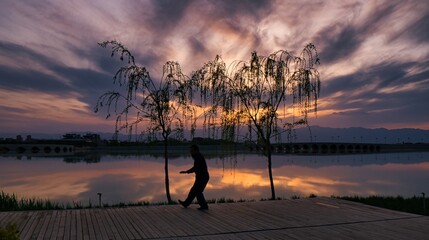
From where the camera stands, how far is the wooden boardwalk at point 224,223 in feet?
25.4

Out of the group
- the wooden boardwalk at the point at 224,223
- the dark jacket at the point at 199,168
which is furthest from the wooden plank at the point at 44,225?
the dark jacket at the point at 199,168

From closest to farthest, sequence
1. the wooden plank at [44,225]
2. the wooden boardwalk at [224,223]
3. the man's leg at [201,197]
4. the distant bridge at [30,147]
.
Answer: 1. the wooden plank at [44,225]
2. the wooden boardwalk at [224,223]
3. the man's leg at [201,197]
4. the distant bridge at [30,147]

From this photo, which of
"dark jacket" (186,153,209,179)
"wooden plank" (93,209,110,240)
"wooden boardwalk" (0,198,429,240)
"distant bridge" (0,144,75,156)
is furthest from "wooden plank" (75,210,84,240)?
Answer: "distant bridge" (0,144,75,156)

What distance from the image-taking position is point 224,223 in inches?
348

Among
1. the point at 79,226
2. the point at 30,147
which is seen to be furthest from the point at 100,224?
the point at 30,147

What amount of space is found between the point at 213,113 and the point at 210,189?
9422 millimetres

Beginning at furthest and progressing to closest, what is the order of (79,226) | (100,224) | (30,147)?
1. (30,147)
2. (100,224)
3. (79,226)

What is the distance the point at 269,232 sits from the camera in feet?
26.4

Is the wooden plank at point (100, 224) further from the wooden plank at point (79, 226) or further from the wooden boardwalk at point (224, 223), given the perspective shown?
the wooden plank at point (79, 226)

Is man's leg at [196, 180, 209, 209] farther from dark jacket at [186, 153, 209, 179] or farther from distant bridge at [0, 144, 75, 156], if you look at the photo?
distant bridge at [0, 144, 75, 156]

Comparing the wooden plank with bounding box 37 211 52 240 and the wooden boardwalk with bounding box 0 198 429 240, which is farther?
the wooden boardwalk with bounding box 0 198 429 240

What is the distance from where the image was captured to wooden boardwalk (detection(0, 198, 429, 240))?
7.75 meters

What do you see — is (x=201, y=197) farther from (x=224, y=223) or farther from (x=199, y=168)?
(x=224, y=223)

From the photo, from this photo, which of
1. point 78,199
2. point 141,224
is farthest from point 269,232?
point 78,199
